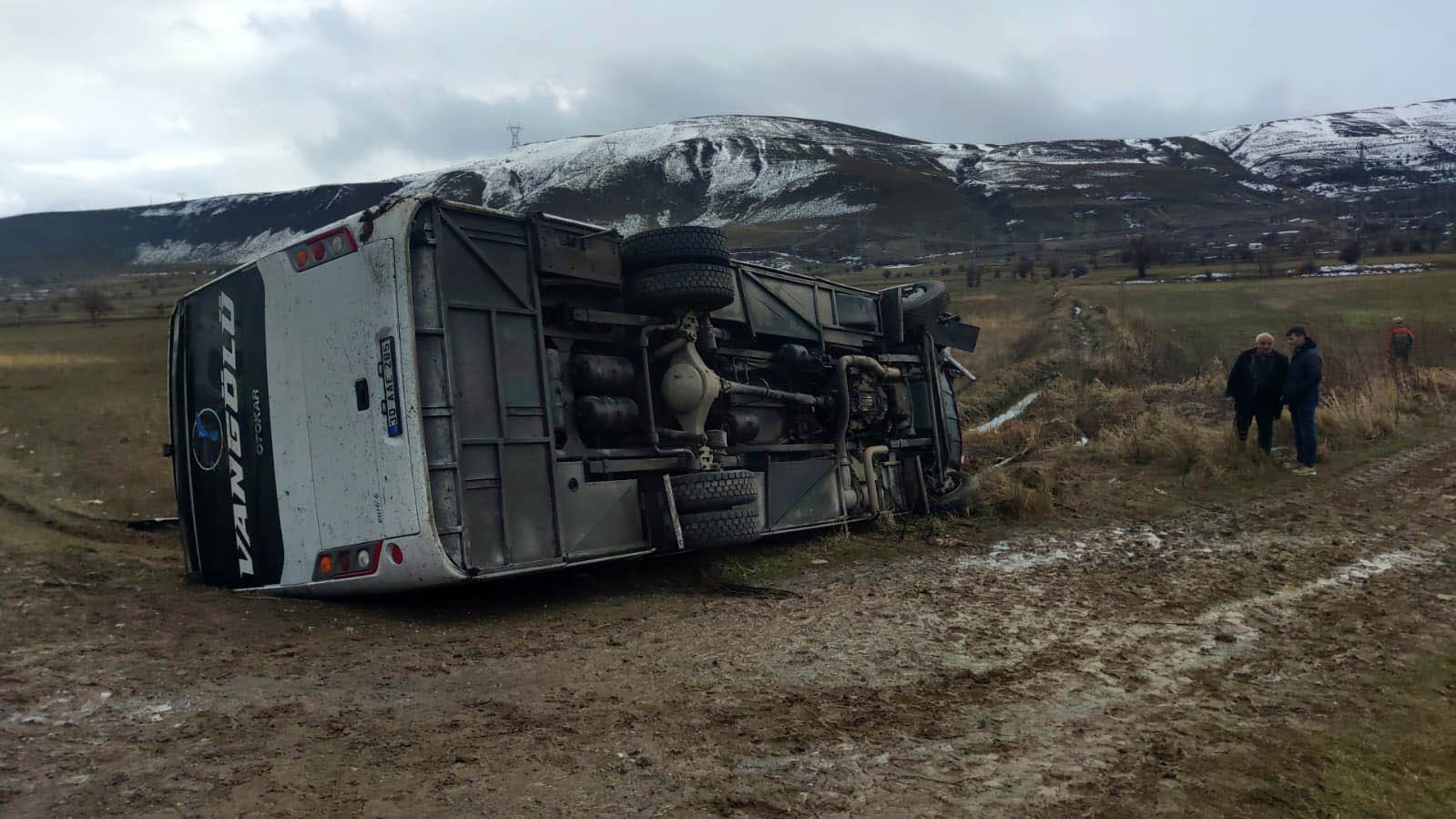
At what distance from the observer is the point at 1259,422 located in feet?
35.9

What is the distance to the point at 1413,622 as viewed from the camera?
206 inches

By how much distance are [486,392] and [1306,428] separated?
29.5ft

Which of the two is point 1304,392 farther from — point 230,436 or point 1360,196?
point 1360,196

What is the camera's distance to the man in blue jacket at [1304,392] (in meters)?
10.2

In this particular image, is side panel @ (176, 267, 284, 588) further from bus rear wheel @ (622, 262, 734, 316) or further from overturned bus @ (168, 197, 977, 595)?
bus rear wheel @ (622, 262, 734, 316)

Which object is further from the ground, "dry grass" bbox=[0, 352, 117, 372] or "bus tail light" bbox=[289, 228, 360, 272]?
"dry grass" bbox=[0, 352, 117, 372]

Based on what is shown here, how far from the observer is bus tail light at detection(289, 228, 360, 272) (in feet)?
17.6

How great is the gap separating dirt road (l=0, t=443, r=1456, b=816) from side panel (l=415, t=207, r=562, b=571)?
20.9 inches

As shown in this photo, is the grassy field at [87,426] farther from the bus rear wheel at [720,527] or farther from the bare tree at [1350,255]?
the bare tree at [1350,255]

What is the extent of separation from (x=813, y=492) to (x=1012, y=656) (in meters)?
3.61

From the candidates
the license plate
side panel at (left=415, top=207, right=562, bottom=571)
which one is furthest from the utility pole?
the license plate

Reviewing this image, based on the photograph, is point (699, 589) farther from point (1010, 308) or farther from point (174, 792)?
point (1010, 308)

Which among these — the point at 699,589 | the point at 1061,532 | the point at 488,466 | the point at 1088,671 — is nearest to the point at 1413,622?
the point at 1088,671

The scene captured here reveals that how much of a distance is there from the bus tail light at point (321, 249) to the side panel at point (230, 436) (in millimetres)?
389
